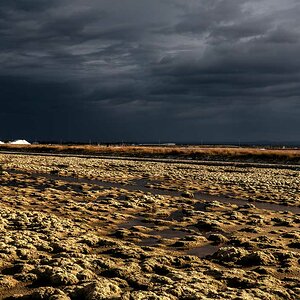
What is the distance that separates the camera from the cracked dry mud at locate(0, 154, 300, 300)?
32.2ft

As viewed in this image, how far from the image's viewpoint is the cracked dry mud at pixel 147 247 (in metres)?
9.83

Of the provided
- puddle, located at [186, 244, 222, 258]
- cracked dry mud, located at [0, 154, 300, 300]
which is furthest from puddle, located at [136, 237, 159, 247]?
puddle, located at [186, 244, 222, 258]

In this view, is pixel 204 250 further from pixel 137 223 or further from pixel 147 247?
pixel 137 223

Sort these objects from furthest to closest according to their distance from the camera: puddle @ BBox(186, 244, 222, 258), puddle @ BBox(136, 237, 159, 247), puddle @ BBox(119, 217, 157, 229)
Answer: puddle @ BBox(119, 217, 157, 229)
puddle @ BBox(136, 237, 159, 247)
puddle @ BBox(186, 244, 222, 258)

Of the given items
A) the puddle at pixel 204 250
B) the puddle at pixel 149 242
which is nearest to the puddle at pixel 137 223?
the puddle at pixel 149 242

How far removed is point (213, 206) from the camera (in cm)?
2369

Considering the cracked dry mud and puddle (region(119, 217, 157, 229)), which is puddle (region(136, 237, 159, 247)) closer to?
the cracked dry mud

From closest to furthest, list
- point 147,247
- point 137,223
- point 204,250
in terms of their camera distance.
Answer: point 147,247 → point 204,250 → point 137,223

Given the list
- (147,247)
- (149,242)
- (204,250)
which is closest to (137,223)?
(149,242)

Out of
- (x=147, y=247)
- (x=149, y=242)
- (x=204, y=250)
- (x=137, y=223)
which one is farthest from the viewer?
(x=137, y=223)

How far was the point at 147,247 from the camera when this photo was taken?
45.6 feet

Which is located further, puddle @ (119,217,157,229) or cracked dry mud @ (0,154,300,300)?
puddle @ (119,217,157,229)

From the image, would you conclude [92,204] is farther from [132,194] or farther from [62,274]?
[62,274]

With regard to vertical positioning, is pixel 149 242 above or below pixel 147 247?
below
